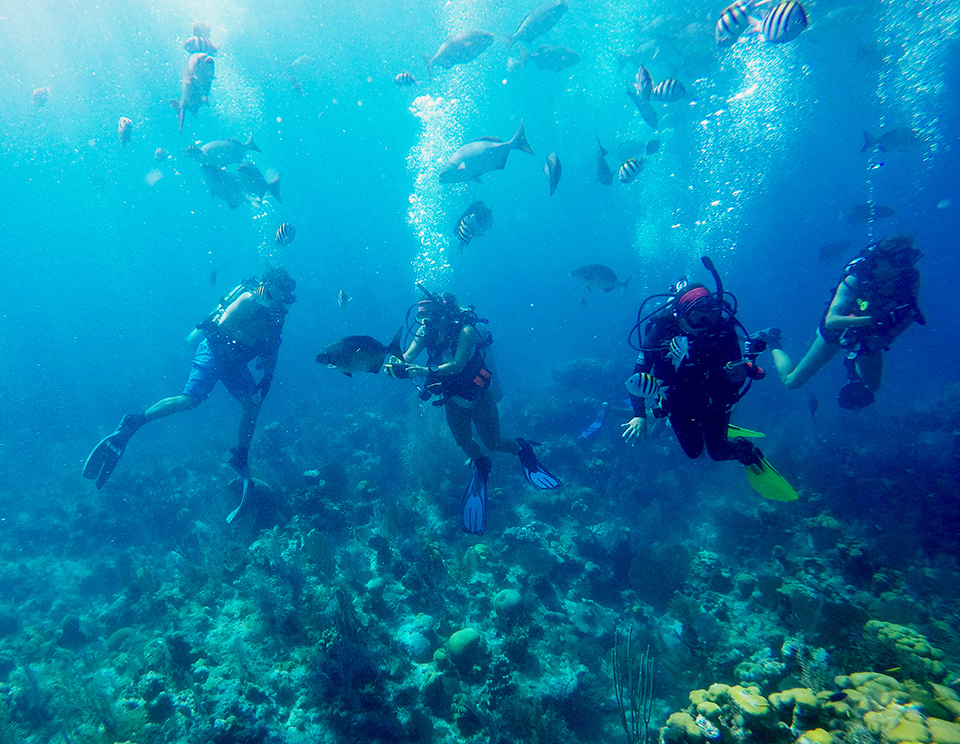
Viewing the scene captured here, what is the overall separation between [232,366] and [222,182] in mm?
5533

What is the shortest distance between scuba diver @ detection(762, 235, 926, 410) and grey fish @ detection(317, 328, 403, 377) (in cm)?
621

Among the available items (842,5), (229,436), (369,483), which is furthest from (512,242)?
(369,483)

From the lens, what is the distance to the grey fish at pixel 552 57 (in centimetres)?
1492

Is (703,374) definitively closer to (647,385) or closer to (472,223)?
(647,385)

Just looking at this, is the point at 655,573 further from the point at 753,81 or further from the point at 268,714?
the point at 753,81

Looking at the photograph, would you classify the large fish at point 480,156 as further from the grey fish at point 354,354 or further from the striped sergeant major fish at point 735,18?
the grey fish at point 354,354

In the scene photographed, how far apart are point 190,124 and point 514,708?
130 feet

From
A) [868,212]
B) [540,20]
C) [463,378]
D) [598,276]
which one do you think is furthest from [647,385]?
[540,20]

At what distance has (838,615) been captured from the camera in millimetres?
4137

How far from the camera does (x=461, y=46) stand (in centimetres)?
1101

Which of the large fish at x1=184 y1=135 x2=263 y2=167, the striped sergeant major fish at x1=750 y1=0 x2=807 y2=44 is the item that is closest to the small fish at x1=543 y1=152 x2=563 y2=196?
the striped sergeant major fish at x1=750 y1=0 x2=807 y2=44

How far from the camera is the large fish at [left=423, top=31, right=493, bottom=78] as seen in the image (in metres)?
10.9

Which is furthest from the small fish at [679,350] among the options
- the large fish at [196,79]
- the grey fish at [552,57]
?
the grey fish at [552,57]

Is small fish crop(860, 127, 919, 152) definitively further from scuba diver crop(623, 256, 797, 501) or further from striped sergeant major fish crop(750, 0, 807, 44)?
scuba diver crop(623, 256, 797, 501)
